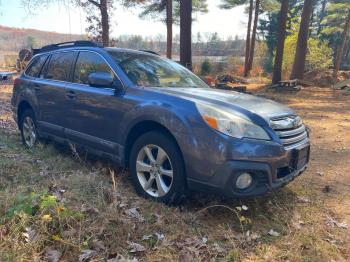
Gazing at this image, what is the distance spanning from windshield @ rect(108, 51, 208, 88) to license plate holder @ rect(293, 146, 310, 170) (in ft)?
5.40

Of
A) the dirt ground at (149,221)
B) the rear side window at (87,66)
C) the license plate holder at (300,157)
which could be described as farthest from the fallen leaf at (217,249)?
the rear side window at (87,66)

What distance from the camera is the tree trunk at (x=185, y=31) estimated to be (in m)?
14.4

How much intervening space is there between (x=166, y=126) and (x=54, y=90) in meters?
2.36

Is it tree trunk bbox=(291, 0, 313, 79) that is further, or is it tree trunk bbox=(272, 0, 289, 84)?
tree trunk bbox=(291, 0, 313, 79)

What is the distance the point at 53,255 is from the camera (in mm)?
2676

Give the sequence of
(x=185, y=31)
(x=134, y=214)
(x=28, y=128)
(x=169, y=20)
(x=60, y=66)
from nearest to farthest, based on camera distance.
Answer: (x=134, y=214) → (x=60, y=66) → (x=28, y=128) → (x=185, y=31) → (x=169, y=20)

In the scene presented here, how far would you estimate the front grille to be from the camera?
3.51 metres

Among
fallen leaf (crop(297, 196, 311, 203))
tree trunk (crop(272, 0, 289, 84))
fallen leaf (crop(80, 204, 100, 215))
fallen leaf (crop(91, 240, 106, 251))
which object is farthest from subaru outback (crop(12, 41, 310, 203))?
tree trunk (crop(272, 0, 289, 84))

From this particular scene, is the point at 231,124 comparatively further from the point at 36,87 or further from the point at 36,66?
the point at 36,66

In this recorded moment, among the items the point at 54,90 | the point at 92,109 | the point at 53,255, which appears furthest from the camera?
the point at 54,90

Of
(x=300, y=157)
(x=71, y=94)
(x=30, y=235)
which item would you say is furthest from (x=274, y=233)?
(x=71, y=94)

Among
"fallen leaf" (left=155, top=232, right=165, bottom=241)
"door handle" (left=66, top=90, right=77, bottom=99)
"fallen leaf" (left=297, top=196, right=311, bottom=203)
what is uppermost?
"door handle" (left=66, top=90, right=77, bottom=99)

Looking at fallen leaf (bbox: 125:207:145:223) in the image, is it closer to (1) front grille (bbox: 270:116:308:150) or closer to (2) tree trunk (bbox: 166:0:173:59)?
(1) front grille (bbox: 270:116:308:150)

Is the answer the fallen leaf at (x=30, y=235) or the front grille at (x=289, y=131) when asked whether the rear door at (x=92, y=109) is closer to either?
the fallen leaf at (x=30, y=235)
